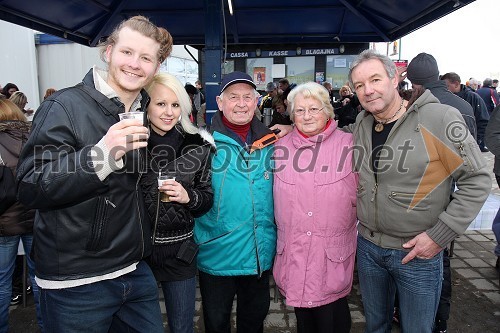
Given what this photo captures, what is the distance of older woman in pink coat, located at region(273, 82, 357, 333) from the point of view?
8.08 feet

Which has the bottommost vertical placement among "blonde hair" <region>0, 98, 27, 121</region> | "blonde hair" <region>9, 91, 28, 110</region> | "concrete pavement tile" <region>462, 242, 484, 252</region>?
"concrete pavement tile" <region>462, 242, 484, 252</region>

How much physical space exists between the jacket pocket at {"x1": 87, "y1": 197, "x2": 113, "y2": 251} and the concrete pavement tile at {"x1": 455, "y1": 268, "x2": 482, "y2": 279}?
4565mm

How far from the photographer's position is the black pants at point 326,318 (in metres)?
2.57

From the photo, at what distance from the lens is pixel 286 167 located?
2.59 m

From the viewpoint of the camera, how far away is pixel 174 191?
2.10 metres

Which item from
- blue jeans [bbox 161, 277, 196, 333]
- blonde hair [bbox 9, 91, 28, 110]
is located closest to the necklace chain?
blue jeans [bbox 161, 277, 196, 333]

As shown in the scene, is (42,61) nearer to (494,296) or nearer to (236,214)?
(236,214)

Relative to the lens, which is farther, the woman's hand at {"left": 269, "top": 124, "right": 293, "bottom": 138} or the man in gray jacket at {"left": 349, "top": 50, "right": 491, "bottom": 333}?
the woman's hand at {"left": 269, "top": 124, "right": 293, "bottom": 138}

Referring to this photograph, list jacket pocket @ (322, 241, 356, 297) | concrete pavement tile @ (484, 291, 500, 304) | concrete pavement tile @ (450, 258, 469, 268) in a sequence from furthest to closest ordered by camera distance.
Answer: concrete pavement tile @ (450, 258, 469, 268) → concrete pavement tile @ (484, 291, 500, 304) → jacket pocket @ (322, 241, 356, 297)

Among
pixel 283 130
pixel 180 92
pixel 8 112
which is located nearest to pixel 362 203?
pixel 283 130

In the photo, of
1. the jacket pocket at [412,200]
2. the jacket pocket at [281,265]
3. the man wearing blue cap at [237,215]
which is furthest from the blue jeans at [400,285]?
the man wearing blue cap at [237,215]

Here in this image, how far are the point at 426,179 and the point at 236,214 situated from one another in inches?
49.5

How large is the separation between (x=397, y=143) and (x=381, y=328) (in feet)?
4.40

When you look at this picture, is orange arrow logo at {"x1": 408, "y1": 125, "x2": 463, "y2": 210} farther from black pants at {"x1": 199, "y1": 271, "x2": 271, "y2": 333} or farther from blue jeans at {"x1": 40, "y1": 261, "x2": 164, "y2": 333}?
blue jeans at {"x1": 40, "y1": 261, "x2": 164, "y2": 333}
